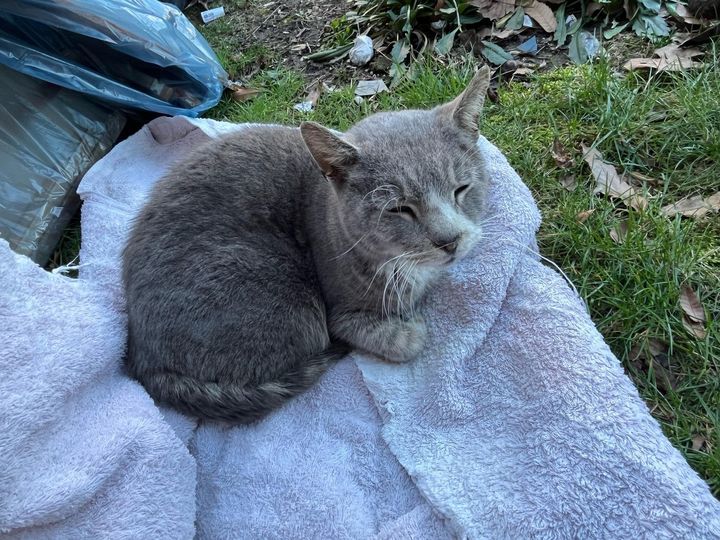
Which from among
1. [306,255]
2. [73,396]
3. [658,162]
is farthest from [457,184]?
[73,396]

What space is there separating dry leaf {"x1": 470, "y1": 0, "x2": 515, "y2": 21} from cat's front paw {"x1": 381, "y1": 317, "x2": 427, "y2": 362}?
2.05 meters

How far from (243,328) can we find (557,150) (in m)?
1.65

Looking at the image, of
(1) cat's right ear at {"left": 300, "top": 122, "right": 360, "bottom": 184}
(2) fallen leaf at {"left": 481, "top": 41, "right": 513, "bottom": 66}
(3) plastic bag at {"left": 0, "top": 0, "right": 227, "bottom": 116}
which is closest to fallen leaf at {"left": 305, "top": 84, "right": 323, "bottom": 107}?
(3) plastic bag at {"left": 0, "top": 0, "right": 227, "bottom": 116}

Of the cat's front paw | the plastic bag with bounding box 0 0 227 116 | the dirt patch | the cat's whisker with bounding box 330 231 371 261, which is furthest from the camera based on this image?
the dirt patch

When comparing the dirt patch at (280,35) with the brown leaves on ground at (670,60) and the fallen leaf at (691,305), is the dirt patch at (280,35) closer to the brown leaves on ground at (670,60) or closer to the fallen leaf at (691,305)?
the brown leaves on ground at (670,60)

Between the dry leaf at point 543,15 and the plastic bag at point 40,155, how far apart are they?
96.9 inches

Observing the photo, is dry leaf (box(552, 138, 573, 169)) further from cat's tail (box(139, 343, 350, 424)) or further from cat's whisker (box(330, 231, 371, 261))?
cat's tail (box(139, 343, 350, 424))

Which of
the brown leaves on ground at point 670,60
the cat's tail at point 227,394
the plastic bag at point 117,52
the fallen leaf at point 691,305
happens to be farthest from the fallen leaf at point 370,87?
the fallen leaf at point 691,305

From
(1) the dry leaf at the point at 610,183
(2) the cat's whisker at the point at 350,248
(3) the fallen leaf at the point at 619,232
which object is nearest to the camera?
(2) the cat's whisker at the point at 350,248

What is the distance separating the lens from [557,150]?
2.66 meters

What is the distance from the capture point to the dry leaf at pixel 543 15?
10.4 ft

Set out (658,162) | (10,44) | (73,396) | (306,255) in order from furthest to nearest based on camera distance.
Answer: (10,44)
(658,162)
(306,255)
(73,396)

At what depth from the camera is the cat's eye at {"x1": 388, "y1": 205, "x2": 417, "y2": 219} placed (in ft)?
6.03

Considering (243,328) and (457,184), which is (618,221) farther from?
(243,328)
